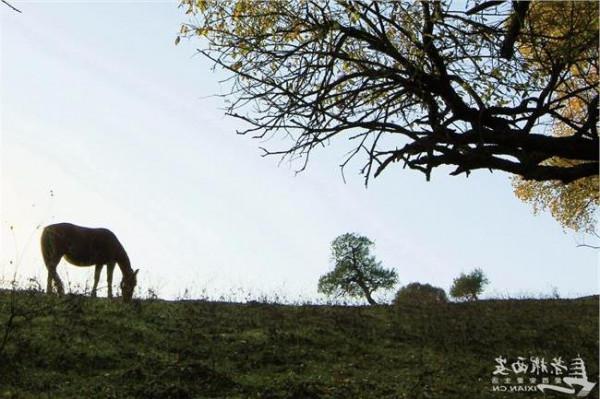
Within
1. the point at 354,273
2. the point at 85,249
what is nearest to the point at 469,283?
the point at 354,273

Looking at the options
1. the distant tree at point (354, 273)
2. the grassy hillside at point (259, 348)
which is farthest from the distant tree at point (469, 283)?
the grassy hillside at point (259, 348)

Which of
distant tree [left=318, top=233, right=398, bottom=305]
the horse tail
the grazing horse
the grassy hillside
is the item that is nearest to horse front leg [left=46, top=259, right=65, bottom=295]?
the grazing horse

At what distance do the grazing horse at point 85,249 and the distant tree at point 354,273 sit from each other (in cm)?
3784

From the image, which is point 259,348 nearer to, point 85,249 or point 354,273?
point 85,249

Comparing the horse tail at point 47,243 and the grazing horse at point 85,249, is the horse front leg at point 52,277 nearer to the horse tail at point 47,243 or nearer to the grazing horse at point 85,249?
the grazing horse at point 85,249

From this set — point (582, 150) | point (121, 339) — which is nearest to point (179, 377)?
point (121, 339)

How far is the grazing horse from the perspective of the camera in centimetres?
2289

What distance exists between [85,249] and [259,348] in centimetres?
1032

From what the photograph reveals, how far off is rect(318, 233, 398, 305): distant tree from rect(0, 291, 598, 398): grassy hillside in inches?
1520

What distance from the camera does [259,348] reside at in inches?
615

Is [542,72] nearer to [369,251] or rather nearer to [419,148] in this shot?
[419,148]

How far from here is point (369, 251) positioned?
6281 cm

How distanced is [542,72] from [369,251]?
5142cm

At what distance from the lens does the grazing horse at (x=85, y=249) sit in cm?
2289
